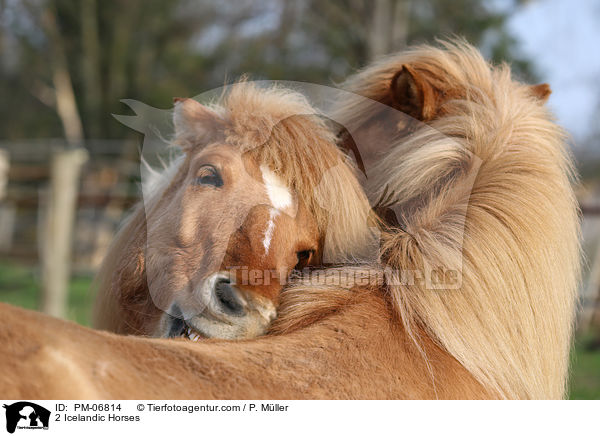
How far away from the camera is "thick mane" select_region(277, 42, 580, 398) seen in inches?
66.5

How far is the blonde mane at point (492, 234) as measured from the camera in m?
1.69

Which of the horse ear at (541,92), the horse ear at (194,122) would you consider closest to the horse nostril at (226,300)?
the horse ear at (194,122)

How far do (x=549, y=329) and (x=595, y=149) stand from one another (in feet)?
53.8

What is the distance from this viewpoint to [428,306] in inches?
66.0

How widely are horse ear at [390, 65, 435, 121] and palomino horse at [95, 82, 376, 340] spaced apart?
35cm

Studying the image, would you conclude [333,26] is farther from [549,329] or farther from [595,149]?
[549,329]

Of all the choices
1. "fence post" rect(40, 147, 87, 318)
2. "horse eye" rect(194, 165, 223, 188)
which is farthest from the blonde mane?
"fence post" rect(40, 147, 87, 318)

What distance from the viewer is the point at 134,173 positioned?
13758 mm

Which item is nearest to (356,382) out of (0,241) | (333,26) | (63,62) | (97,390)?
(97,390)

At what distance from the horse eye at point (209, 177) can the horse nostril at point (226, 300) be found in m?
0.43

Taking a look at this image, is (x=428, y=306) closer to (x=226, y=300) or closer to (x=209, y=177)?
(x=226, y=300)

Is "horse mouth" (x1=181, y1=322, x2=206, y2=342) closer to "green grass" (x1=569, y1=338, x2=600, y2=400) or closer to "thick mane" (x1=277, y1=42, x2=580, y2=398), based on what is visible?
"thick mane" (x1=277, y1=42, x2=580, y2=398)

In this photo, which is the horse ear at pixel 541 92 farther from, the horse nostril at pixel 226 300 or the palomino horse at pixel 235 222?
the horse nostril at pixel 226 300
